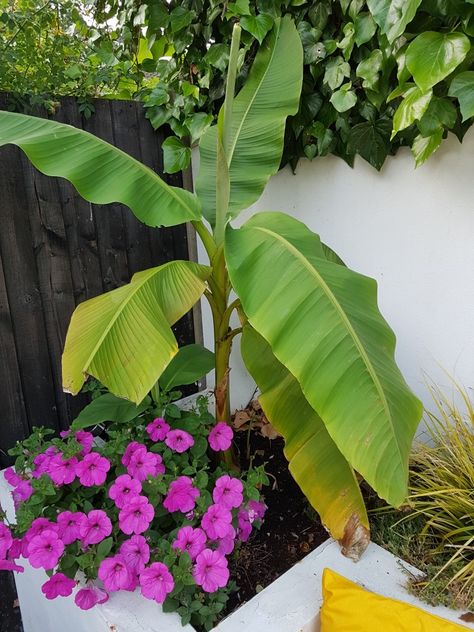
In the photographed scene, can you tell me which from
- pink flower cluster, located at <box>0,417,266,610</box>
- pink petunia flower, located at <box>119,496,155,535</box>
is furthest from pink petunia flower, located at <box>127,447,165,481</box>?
pink petunia flower, located at <box>119,496,155,535</box>

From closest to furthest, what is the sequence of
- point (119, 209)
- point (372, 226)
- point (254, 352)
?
point (254, 352)
point (372, 226)
point (119, 209)

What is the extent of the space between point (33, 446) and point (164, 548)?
0.61m

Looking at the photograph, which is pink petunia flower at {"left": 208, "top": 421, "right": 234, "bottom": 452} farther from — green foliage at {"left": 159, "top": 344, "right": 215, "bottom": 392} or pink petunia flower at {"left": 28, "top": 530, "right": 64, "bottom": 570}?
pink petunia flower at {"left": 28, "top": 530, "right": 64, "bottom": 570}

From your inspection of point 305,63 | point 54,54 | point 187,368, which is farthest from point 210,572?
point 54,54

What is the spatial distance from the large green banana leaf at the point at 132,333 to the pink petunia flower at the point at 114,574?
0.51 m

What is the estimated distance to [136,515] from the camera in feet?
4.05

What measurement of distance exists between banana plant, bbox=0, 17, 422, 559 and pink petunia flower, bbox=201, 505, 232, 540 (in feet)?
0.83

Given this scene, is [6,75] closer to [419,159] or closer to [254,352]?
[254,352]

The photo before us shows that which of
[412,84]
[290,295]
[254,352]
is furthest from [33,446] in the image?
[412,84]

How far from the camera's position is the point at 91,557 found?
1213 millimetres

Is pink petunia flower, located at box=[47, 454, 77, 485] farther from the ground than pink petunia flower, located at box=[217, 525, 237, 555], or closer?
farther from the ground

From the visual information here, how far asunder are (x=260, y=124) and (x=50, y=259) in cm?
114

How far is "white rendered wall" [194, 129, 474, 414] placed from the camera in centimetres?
150

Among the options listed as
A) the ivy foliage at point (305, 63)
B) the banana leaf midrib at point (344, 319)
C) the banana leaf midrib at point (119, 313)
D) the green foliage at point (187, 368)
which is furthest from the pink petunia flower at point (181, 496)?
the ivy foliage at point (305, 63)
